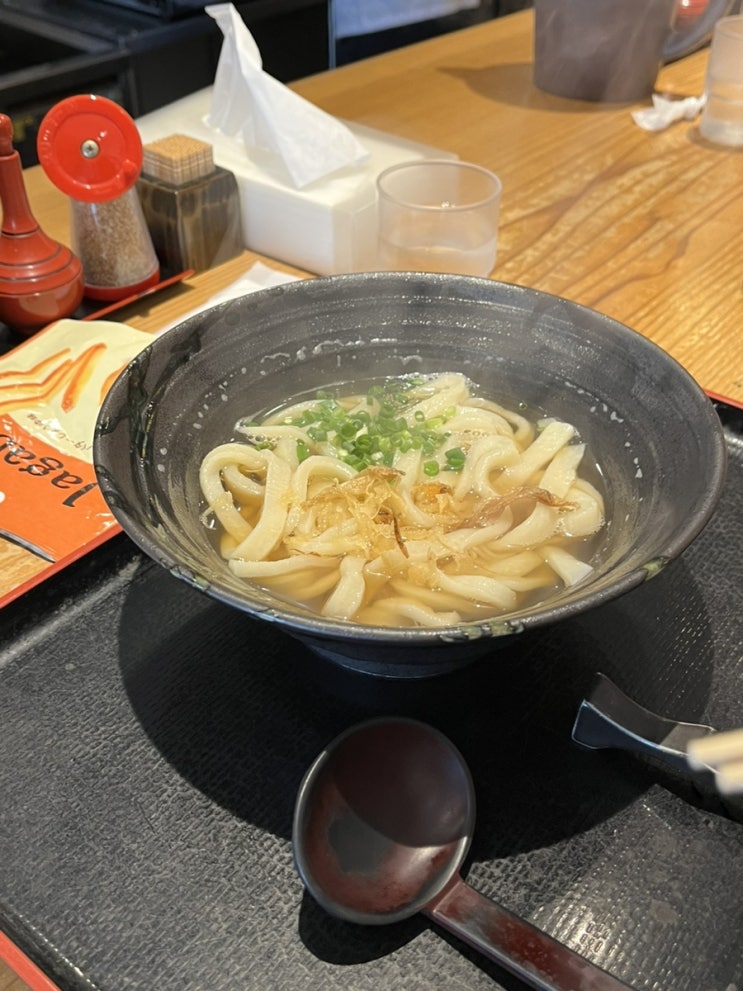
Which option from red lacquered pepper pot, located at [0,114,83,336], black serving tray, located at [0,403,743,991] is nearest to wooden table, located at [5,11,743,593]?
red lacquered pepper pot, located at [0,114,83,336]

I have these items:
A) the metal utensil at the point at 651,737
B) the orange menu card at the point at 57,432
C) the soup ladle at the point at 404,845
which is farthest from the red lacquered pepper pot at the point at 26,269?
the metal utensil at the point at 651,737

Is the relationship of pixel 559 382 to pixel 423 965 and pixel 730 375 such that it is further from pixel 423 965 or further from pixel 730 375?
pixel 423 965

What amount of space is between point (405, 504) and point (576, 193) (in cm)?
163

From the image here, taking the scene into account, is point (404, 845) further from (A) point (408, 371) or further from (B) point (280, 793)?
(A) point (408, 371)

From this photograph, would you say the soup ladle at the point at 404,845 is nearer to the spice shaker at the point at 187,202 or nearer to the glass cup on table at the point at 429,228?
the glass cup on table at the point at 429,228

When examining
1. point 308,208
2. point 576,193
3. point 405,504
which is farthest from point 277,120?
point 405,504

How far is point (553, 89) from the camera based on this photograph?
3.03 m

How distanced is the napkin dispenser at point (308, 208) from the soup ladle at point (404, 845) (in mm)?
1360

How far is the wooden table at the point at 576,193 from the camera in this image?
6.41ft

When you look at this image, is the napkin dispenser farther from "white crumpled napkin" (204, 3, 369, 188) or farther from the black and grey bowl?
the black and grey bowl

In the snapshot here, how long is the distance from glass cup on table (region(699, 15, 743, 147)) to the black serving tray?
2.00 m

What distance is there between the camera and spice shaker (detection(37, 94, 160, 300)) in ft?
5.74

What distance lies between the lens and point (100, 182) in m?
1.78

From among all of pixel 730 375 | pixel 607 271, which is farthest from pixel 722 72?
pixel 730 375
